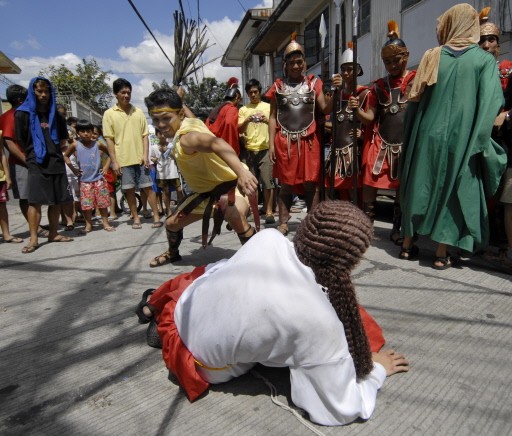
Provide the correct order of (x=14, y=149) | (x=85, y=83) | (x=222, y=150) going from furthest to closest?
(x=85, y=83)
(x=14, y=149)
(x=222, y=150)

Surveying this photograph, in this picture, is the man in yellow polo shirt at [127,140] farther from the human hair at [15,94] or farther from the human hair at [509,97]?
the human hair at [509,97]

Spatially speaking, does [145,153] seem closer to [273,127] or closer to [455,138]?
[273,127]

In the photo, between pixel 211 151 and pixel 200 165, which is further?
pixel 200 165

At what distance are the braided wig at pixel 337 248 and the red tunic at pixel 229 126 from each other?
372 centimetres

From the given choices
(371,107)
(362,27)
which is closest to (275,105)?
(371,107)

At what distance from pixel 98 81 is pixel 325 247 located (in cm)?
3224

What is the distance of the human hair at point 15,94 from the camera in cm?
427

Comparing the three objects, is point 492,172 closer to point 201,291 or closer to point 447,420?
point 447,420

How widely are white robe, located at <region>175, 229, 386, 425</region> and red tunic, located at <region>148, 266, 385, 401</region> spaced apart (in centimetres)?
10

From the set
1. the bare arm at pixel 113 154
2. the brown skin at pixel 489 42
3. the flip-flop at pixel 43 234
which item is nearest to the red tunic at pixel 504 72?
the brown skin at pixel 489 42

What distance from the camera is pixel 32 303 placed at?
2.51m

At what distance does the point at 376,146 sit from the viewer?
3523mm

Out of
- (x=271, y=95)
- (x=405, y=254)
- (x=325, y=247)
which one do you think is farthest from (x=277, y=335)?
(x=271, y=95)

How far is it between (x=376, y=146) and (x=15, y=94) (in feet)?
12.7
